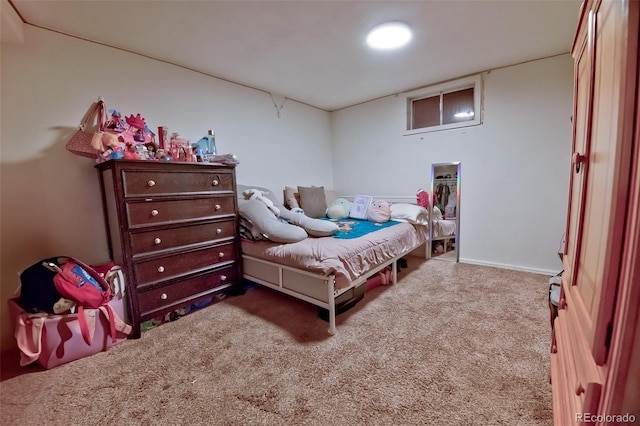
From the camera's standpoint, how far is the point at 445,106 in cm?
340

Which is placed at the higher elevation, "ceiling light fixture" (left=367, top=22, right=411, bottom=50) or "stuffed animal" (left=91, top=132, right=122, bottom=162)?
"ceiling light fixture" (left=367, top=22, right=411, bottom=50)

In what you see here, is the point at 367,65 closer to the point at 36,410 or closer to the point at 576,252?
the point at 576,252

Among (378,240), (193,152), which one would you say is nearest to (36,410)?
(193,152)

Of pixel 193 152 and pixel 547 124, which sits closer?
pixel 193 152

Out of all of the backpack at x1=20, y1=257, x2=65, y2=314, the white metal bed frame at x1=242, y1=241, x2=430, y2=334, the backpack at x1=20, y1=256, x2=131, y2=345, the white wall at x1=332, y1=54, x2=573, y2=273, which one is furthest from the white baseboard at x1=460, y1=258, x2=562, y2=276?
the backpack at x1=20, y1=257, x2=65, y2=314

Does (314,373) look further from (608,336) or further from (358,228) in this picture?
(358,228)

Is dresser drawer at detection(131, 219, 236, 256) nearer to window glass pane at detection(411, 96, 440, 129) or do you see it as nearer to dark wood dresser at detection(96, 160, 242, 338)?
dark wood dresser at detection(96, 160, 242, 338)

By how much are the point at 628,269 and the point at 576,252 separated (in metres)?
0.51

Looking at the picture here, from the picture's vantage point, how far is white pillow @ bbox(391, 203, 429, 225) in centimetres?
317

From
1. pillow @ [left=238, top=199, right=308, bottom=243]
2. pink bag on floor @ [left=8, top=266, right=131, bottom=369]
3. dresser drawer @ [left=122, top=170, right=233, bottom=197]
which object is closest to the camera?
pink bag on floor @ [left=8, top=266, right=131, bottom=369]

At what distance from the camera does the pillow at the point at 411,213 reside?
3168 mm

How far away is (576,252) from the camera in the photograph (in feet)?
2.93

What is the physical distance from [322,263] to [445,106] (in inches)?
111

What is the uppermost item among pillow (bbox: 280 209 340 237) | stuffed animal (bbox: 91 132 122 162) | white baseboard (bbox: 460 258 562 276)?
stuffed animal (bbox: 91 132 122 162)
